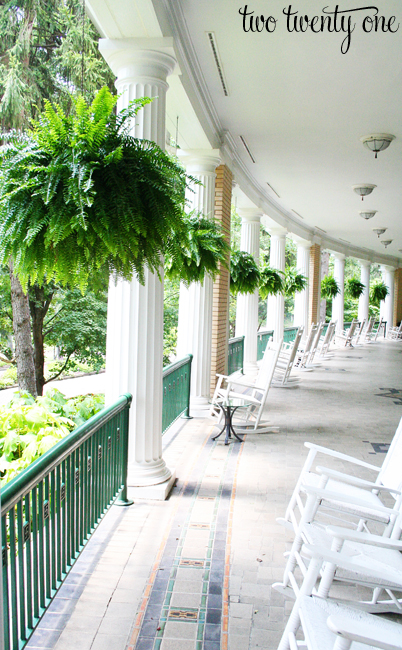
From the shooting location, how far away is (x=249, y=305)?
1006 cm

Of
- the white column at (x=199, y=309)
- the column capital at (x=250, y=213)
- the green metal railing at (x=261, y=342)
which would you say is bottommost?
the green metal railing at (x=261, y=342)

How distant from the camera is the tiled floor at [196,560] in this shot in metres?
2.23

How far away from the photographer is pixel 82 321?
38.4 ft

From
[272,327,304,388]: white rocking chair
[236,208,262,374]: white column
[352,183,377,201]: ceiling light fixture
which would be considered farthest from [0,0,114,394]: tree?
[352,183,377,201]: ceiling light fixture

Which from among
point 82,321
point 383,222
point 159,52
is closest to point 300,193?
point 383,222

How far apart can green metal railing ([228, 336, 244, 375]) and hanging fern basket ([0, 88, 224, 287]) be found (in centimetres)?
672

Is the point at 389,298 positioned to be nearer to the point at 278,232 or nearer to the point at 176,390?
the point at 278,232

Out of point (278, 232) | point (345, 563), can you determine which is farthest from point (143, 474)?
point (278, 232)

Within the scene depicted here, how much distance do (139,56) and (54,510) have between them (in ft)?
9.56

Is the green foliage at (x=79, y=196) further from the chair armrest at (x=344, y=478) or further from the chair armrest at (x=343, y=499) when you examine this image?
the chair armrest at (x=344, y=478)

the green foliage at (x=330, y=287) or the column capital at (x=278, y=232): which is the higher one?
the column capital at (x=278, y=232)

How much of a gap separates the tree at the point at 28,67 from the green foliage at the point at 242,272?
3261 millimetres

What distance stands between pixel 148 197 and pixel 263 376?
14.1 ft

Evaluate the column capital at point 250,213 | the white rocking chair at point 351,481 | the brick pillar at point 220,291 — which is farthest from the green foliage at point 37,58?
the white rocking chair at point 351,481
